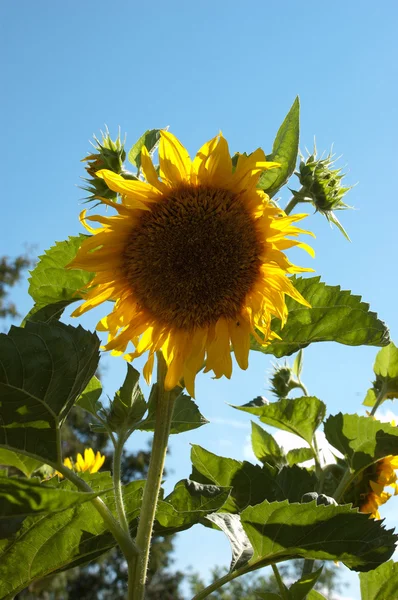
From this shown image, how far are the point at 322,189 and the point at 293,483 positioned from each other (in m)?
0.73

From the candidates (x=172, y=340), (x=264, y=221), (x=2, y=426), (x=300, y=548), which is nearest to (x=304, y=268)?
(x=264, y=221)

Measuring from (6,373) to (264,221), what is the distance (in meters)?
0.65

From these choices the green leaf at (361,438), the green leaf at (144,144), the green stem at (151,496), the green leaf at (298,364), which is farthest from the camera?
the green leaf at (298,364)

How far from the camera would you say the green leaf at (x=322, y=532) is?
1.36 metres

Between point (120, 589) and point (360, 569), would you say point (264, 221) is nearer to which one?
point (360, 569)

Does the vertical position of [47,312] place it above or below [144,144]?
below

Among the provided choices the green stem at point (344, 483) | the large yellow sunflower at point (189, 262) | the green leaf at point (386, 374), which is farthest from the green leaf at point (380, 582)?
the large yellow sunflower at point (189, 262)

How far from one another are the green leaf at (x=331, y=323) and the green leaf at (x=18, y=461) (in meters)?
0.56

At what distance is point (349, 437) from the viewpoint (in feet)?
5.90

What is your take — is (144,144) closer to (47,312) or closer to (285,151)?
(285,151)

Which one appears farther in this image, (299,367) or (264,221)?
(299,367)

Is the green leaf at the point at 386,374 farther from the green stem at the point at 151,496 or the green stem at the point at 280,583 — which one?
the green stem at the point at 151,496

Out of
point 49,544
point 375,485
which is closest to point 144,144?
point 49,544

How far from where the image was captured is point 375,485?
210 cm
